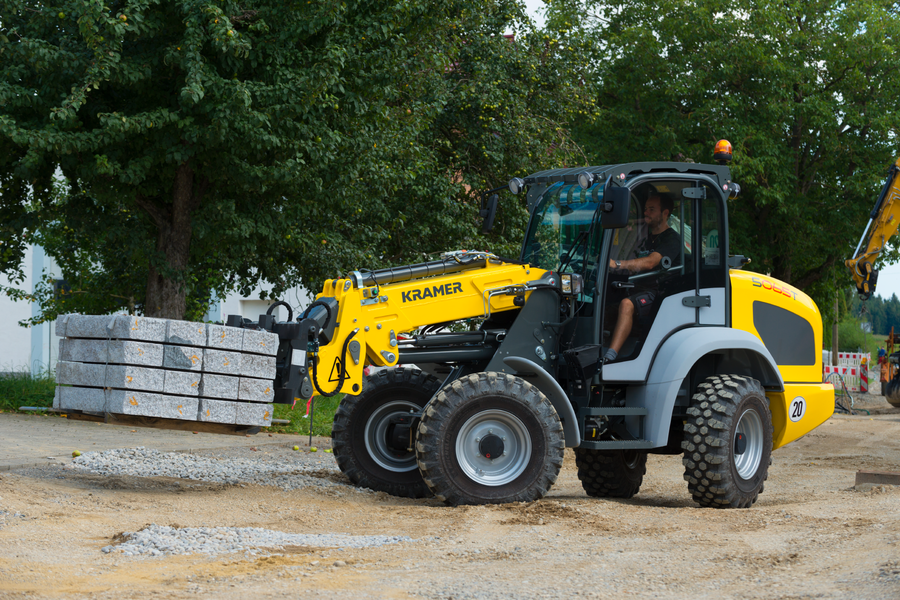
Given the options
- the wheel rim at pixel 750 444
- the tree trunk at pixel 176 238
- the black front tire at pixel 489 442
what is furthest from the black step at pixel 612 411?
the tree trunk at pixel 176 238

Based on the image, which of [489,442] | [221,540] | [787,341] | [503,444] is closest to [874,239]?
[787,341]

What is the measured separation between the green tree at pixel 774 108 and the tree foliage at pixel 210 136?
948 cm

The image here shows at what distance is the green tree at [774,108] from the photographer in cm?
2439

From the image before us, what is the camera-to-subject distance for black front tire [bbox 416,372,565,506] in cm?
742

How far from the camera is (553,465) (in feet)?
25.2

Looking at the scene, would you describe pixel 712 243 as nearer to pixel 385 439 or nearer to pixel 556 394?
pixel 556 394

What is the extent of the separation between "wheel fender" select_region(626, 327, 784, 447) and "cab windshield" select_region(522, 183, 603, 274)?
3.32ft

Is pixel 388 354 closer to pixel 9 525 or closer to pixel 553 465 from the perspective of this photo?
pixel 553 465

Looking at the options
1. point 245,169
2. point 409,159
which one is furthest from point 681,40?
point 245,169

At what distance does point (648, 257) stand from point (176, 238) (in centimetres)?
739

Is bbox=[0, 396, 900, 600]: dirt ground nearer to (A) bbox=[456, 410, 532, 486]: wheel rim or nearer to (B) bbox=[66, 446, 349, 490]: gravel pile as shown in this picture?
(A) bbox=[456, 410, 532, 486]: wheel rim

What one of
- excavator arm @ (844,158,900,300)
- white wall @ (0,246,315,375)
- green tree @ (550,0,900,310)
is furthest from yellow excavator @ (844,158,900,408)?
white wall @ (0,246,315,375)

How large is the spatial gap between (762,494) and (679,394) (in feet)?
6.18

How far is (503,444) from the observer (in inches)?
302
